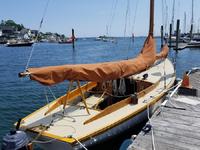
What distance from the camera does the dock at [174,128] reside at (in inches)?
325

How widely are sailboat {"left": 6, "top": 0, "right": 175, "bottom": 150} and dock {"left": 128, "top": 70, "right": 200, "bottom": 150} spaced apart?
82 centimetres

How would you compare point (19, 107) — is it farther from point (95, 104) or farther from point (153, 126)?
point (153, 126)

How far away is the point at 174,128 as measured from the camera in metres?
9.45

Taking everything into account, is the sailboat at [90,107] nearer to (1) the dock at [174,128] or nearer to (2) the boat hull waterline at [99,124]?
(2) the boat hull waterline at [99,124]

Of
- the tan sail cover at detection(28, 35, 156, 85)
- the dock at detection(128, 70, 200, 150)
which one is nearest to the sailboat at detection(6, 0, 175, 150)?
the tan sail cover at detection(28, 35, 156, 85)

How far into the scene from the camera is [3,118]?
15484mm

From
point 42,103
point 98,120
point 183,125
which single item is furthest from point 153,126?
point 42,103

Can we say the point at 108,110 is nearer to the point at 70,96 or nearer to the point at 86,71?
the point at 86,71

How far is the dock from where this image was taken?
825 cm

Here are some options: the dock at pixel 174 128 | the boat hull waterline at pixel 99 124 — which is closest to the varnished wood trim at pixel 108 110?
the boat hull waterline at pixel 99 124

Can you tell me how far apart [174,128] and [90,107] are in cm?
331

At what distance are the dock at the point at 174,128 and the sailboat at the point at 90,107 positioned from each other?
0.82 meters

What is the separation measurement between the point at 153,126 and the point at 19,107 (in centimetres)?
1050

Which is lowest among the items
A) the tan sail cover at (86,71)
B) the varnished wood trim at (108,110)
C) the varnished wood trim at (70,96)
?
the varnished wood trim at (108,110)
